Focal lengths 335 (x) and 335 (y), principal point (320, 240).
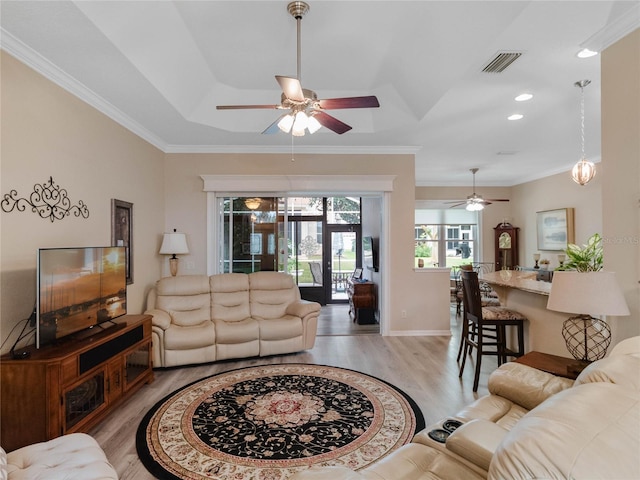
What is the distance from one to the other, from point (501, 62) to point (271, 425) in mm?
3533

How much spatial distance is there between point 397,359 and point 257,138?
3.43m

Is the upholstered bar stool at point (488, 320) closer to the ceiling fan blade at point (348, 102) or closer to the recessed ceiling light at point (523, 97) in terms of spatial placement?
the recessed ceiling light at point (523, 97)

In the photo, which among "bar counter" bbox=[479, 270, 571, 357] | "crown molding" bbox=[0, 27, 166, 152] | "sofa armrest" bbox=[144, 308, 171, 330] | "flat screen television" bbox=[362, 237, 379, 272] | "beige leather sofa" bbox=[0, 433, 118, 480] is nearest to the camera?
"beige leather sofa" bbox=[0, 433, 118, 480]

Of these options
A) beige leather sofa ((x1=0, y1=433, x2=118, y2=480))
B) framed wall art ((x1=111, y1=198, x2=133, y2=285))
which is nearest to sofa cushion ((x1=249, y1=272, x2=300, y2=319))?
framed wall art ((x1=111, y1=198, x2=133, y2=285))

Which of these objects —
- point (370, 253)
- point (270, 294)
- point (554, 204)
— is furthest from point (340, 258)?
point (554, 204)

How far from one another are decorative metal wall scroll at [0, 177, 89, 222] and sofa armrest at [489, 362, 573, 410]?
3497 mm

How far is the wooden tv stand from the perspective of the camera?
2.17 metres

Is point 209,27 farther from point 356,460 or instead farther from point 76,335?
point 356,460

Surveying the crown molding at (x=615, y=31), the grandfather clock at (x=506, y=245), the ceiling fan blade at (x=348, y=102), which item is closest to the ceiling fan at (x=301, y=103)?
the ceiling fan blade at (x=348, y=102)

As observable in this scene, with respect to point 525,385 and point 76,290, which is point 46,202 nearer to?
point 76,290

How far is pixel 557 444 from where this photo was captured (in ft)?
2.64

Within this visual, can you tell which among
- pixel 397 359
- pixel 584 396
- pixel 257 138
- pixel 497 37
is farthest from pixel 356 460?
pixel 257 138

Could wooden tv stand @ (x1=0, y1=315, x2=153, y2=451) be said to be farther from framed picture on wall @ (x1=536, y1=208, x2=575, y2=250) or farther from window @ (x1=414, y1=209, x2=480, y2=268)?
framed picture on wall @ (x1=536, y1=208, x2=575, y2=250)

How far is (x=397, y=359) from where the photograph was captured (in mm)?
4082
